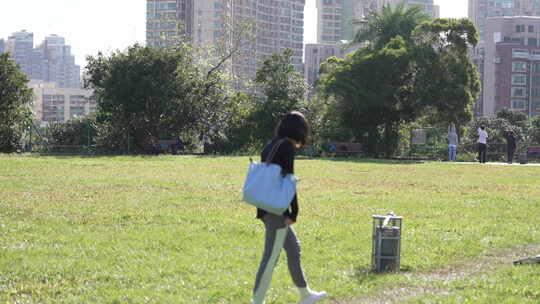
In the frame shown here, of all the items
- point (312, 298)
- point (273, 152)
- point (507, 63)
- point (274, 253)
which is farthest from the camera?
point (507, 63)

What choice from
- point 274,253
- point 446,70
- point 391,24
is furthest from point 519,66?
point 274,253

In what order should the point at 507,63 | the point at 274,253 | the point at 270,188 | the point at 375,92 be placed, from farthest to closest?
the point at 507,63
the point at 375,92
the point at 274,253
the point at 270,188

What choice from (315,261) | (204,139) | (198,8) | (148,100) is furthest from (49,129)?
(198,8)

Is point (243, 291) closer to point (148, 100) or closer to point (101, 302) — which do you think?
point (101, 302)

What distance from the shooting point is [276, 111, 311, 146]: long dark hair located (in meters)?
6.25

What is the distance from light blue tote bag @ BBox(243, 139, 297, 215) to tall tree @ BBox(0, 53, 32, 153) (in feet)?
120

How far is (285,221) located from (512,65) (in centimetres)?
13649

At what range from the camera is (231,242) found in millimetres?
10227

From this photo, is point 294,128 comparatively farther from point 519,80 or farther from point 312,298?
point 519,80

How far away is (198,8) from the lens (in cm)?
17412

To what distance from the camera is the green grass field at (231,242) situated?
749 centimetres

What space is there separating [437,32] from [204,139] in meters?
14.2

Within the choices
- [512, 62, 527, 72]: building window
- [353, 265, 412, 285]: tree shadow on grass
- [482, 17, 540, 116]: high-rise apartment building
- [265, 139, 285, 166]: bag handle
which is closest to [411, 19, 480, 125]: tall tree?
[353, 265, 412, 285]: tree shadow on grass

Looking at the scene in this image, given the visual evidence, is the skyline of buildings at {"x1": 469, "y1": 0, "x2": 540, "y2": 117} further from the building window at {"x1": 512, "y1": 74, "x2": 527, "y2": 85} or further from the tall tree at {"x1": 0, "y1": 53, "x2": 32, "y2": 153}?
the tall tree at {"x1": 0, "y1": 53, "x2": 32, "y2": 153}
